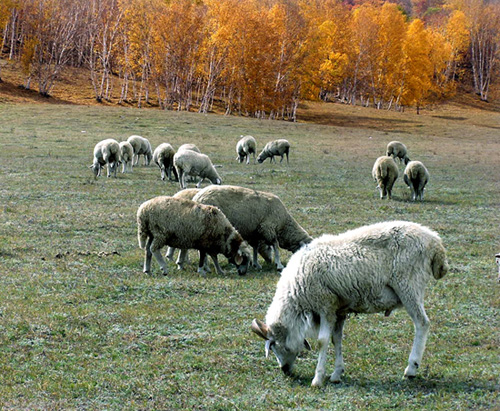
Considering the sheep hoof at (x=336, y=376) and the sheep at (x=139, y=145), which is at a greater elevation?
the sheep at (x=139, y=145)

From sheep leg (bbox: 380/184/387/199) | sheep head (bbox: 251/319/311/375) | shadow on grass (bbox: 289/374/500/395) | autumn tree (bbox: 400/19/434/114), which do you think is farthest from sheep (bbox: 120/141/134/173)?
autumn tree (bbox: 400/19/434/114)

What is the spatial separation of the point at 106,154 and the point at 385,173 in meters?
10.4

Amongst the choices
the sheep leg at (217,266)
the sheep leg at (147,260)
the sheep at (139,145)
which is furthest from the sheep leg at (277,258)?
the sheep at (139,145)

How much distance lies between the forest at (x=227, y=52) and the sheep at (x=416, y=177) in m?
39.7

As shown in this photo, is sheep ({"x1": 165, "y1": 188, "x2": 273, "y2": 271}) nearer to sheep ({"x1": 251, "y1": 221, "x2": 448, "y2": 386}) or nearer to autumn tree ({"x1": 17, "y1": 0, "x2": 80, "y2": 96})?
sheep ({"x1": 251, "y1": 221, "x2": 448, "y2": 386})

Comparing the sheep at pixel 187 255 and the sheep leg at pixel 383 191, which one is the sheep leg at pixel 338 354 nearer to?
the sheep at pixel 187 255

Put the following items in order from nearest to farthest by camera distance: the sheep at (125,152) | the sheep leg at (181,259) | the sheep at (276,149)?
the sheep leg at (181,259) → the sheep at (125,152) → the sheep at (276,149)

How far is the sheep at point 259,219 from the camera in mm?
11914

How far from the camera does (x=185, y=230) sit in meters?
11.0

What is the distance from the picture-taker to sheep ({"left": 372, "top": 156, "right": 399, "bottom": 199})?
68.6 feet

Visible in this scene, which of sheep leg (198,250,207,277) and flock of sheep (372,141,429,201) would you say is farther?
flock of sheep (372,141,429,201)

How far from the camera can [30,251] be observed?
12.1 metres

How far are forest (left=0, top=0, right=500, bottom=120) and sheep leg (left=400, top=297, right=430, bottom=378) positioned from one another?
53759 millimetres

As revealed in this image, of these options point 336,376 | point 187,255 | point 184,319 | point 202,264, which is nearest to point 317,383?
point 336,376
